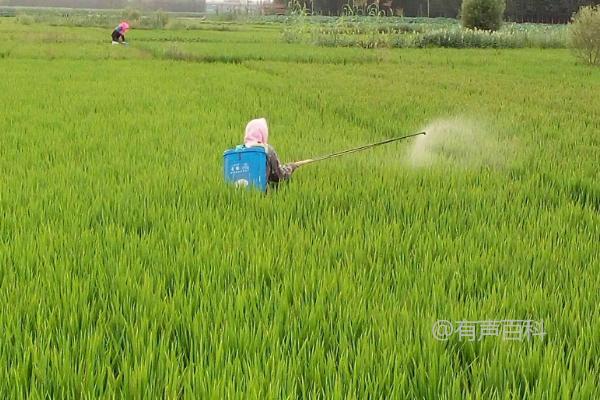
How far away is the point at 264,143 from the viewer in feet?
10.4

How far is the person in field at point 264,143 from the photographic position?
3133 millimetres

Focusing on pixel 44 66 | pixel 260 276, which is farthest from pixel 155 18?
pixel 260 276

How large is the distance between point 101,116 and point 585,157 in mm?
4264

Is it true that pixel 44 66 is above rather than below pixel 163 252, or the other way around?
above

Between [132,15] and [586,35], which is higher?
[132,15]

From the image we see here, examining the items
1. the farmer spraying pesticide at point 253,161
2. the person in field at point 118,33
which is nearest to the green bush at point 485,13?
the person in field at point 118,33

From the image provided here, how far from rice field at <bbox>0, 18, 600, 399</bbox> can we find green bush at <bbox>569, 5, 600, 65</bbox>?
10.4m

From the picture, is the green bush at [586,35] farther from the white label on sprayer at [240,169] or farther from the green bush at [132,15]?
the green bush at [132,15]

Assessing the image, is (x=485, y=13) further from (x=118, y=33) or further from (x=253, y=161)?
(x=253, y=161)

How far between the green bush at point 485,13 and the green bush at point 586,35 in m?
11.5

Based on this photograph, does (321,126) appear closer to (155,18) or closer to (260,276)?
(260,276)

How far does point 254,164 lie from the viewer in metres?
3.11

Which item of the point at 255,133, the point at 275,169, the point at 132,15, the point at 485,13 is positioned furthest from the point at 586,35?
the point at 132,15

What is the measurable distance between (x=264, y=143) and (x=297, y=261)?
3.73 ft
